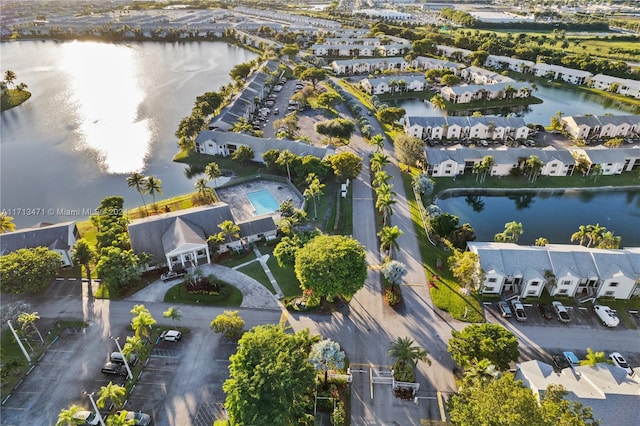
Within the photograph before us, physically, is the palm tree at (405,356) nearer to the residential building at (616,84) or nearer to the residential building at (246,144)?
the residential building at (246,144)

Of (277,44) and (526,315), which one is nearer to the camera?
(526,315)

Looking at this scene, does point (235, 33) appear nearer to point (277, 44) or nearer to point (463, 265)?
point (277, 44)

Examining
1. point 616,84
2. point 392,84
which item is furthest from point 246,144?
point 616,84

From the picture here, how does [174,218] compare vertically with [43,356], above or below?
above

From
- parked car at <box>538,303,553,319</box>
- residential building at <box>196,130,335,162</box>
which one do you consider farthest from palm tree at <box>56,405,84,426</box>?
residential building at <box>196,130,335,162</box>

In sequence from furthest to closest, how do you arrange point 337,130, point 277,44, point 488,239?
point 277,44 < point 337,130 < point 488,239

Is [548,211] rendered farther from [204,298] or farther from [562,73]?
[562,73]

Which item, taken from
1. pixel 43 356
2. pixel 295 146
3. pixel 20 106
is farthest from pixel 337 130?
pixel 20 106
